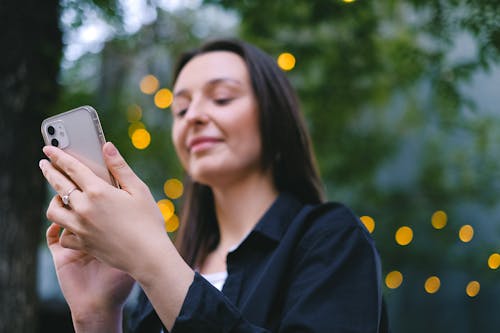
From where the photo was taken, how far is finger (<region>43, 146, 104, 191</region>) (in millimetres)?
754

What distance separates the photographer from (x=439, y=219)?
4020mm

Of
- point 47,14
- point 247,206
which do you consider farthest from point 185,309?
point 47,14

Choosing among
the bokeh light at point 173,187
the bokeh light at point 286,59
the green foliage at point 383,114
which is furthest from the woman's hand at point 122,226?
the bokeh light at point 173,187

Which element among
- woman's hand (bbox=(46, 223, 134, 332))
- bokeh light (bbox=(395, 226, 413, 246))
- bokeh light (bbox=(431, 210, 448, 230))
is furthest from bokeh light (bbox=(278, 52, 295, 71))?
bokeh light (bbox=(431, 210, 448, 230))

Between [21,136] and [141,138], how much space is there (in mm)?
1189

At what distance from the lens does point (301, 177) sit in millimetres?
1290

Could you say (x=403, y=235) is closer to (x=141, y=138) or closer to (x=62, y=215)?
(x=141, y=138)

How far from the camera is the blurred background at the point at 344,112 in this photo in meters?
1.88

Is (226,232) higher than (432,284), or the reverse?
(226,232)

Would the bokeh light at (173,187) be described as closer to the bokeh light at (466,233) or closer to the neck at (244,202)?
the bokeh light at (466,233)

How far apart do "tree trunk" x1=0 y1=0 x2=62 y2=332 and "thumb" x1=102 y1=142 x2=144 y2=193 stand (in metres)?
1.26

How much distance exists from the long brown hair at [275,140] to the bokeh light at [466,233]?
295cm

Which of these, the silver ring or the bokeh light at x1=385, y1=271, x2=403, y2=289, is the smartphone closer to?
the silver ring

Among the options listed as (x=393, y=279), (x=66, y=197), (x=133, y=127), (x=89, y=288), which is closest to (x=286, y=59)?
(x=133, y=127)
